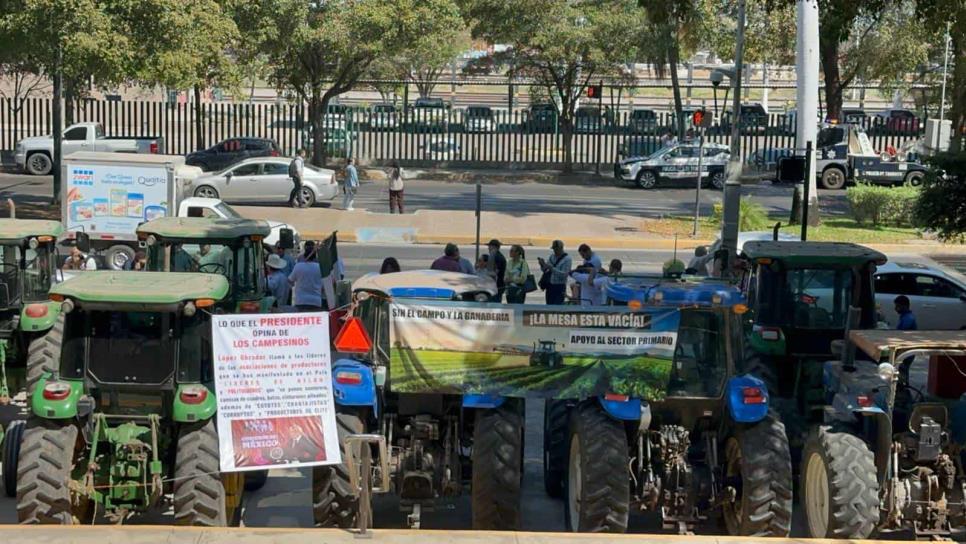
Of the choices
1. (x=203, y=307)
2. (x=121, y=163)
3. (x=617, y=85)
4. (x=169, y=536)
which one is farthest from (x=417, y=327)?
(x=617, y=85)

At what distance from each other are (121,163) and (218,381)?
17.2m

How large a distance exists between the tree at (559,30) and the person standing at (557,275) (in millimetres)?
23682

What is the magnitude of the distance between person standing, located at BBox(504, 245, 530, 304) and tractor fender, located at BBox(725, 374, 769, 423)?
9.00 m

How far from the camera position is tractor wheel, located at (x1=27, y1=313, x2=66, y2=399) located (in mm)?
12523

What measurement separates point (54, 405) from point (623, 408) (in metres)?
4.19

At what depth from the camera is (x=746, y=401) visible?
10.4 meters

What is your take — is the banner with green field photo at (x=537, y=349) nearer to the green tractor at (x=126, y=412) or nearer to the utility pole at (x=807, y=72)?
the green tractor at (x=126, y=412)

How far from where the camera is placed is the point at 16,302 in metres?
14.3

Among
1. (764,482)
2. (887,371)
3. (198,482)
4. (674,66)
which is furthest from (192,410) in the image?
(674,66)

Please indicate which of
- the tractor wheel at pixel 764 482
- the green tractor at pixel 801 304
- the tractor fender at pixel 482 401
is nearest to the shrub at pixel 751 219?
the green tractor at pixel 801 304

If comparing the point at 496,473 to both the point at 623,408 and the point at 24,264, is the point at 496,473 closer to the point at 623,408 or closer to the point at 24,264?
the point at 623,408

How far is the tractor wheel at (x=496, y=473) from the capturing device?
10.3 meters

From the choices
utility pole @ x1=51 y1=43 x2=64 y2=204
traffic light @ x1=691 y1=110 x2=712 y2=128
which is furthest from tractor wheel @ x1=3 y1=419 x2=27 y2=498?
traffic light @ x1=691 y1=110 x2=712 y2=128

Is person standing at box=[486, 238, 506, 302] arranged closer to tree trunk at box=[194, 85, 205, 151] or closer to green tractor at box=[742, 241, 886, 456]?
green tractor at box=[742, 241, 886, 456]
